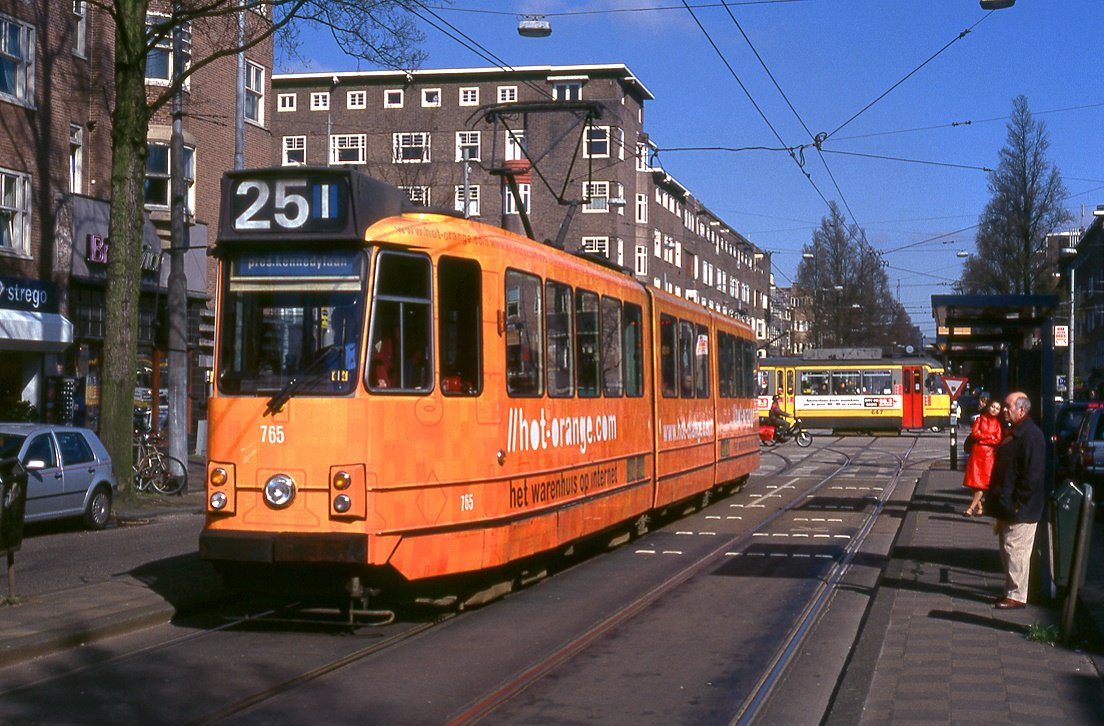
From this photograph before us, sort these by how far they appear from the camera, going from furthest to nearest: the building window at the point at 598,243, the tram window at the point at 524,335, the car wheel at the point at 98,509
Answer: the building window at the point at 598,243, the car wheel at the point at 98,509, the tram window at the point at 524,335

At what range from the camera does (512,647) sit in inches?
371

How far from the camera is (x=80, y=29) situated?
28.6 m

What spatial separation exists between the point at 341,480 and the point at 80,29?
73.1 feet

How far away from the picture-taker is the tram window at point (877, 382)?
54.1 m

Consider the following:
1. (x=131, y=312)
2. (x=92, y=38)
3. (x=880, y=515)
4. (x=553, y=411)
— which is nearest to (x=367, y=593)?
(x=553, y=411)

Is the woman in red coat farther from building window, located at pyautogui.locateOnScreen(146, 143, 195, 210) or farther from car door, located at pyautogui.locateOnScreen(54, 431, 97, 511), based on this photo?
building window, located at pyautogui.locateOnScreen(146, 143, 195, 210)

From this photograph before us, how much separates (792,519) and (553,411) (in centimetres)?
874

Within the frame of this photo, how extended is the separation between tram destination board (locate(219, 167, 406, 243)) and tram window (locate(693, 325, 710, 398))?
31.8 feet

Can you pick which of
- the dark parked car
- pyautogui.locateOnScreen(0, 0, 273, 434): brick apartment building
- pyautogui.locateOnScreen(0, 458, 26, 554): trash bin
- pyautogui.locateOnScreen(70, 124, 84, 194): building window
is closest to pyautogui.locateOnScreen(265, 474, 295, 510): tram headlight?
pyautogui.locateOnScreen(0, 458, 26, 554): trash bin

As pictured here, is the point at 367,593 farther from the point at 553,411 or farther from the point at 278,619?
the point at 553,411

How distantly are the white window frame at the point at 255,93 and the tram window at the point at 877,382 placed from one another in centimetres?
2787

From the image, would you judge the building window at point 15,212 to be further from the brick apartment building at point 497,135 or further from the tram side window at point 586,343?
the brick apartment building at point 497,135

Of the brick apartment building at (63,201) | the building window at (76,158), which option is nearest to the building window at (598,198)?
the brick apartment building at (63,201)

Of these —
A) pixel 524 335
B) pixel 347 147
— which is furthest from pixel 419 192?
pixel 524 335
